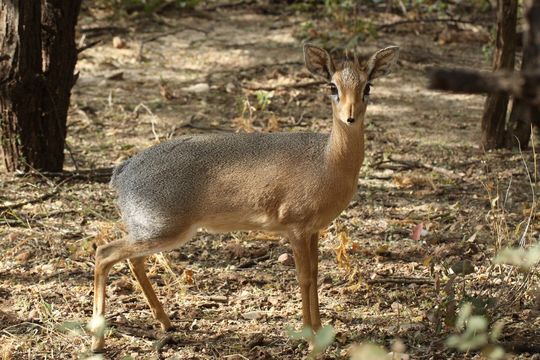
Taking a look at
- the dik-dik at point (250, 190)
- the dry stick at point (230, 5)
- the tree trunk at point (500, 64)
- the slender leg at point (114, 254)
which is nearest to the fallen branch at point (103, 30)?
the dry stick at point (230, 5)

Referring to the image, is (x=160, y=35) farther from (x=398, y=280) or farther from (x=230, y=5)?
(x=398, y=280)

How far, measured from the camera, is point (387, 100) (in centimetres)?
827

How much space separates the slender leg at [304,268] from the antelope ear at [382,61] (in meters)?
0.86

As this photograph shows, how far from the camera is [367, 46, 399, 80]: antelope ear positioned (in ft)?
14.1

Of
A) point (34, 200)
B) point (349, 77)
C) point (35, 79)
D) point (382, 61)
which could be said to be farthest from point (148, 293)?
point (35, 79)

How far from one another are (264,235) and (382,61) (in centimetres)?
171

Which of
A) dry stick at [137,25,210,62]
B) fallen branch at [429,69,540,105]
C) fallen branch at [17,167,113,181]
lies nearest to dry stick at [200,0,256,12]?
dry stick at [137,25,210,62]

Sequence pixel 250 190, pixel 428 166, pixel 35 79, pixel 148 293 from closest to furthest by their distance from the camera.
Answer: pixel 250 190
pixel 148 293
pixel 35 79
pixel 428 166

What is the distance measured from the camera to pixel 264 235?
5.68m

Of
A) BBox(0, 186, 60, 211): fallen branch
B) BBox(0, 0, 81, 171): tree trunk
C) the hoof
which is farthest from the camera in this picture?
BBox(0, 0, 81, 171): tree trunk

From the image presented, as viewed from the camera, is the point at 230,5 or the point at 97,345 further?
the point at 230,5

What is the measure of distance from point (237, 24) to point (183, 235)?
623cm

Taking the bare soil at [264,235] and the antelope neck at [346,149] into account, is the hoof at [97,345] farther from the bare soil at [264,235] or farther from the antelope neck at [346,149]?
the antelope neck at [346,149]

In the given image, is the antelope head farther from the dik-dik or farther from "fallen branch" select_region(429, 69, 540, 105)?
"fallen branch" select_region(429, 69, 540, 105)
